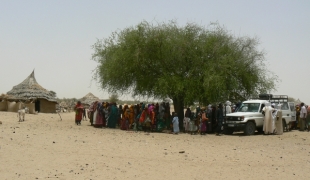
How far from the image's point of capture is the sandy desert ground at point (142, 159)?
10.9 m

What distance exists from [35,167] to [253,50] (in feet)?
78.0

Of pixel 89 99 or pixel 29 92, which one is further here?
pixel 89 99

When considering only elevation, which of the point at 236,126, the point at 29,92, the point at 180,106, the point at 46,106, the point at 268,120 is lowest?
the point at 236,126

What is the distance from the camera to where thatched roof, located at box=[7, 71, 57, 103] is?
39.7 meters

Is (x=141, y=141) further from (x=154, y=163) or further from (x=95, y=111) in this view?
(x=95, y=111)

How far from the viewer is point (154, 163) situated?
1247 cm

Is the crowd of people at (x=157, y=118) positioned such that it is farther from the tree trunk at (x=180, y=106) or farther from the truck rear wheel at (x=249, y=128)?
the tree trunk at (x=180, y=106)

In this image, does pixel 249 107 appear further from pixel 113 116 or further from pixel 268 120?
pixel 113 116

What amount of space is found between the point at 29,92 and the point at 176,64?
781 inches

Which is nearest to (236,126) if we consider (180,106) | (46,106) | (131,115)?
(180,106)

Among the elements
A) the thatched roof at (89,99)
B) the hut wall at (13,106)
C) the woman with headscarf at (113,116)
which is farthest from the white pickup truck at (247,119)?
the thatched roof at (89,99)

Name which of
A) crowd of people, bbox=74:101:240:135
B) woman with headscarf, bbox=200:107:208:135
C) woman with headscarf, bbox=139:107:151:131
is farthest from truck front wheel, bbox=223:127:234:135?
woman with headscarf, bbox=139:107:151:131

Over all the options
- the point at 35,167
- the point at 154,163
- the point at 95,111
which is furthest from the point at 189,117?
the point at 35,167

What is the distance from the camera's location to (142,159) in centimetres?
1310
